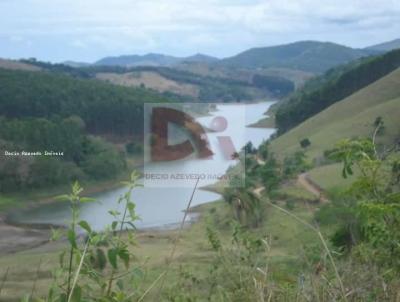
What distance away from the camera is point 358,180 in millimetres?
2641

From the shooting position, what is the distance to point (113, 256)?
5.36ft

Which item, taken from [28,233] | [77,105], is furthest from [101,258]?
[77,105]

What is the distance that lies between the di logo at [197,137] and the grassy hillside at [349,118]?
61.7 feet

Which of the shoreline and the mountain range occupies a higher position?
the mountain range

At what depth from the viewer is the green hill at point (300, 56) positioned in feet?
500

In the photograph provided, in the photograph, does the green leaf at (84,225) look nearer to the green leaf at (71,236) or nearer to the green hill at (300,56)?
the green leaf at (71,236)

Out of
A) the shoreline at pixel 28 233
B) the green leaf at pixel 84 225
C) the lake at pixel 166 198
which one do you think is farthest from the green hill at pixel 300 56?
the green leaf at pixel 84 225

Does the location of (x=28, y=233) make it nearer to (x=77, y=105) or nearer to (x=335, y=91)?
(x=77, y=105)

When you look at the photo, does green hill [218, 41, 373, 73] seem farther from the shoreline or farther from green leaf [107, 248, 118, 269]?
green leaf [107, 248, 118, 269]

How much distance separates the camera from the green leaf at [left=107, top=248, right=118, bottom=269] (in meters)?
1.62

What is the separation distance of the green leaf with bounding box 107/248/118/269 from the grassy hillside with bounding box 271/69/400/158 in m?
38.7

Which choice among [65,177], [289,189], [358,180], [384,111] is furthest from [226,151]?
[384,111]

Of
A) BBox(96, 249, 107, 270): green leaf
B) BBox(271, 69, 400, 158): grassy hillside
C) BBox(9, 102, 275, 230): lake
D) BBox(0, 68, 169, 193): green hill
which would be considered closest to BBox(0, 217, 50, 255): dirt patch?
BBox(9, 102, 275, 230): lake

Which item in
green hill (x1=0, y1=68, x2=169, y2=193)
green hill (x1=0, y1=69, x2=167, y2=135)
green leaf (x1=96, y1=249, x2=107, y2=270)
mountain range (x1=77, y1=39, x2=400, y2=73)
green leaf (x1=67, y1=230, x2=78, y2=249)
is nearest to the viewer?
green leaf (x1=67, y1=230, x2=78, y2=249)
